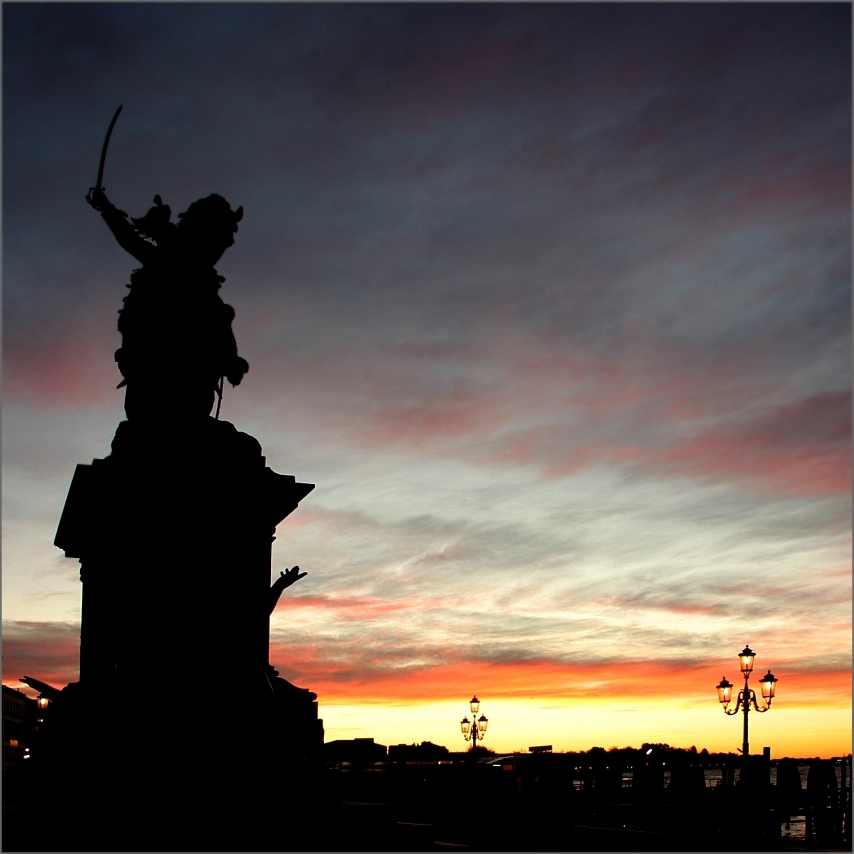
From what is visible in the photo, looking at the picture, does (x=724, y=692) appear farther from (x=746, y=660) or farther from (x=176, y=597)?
(x=176, y=597)

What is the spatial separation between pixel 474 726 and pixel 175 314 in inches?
1170

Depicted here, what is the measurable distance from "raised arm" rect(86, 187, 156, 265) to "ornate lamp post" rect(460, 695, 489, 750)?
2887 cm

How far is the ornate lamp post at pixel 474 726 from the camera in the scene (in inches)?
1716

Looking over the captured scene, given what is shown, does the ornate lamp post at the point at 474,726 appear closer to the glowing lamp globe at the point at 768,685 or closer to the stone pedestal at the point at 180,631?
the glowing lamp globe at the point at 768,685

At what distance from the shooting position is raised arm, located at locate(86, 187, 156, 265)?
18.0 m

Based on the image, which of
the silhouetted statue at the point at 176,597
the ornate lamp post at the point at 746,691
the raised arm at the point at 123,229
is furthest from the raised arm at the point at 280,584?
the ornate lamp post at the point at 746,691

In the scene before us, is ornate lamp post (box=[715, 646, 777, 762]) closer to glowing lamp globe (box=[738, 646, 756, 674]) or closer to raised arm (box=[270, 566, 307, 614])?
glowing lamp globe (box=[738, 646, 756, 674])

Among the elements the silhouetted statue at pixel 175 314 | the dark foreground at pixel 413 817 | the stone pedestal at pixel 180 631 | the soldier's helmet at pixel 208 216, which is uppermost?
the soldier's helmet at pixel 208 216

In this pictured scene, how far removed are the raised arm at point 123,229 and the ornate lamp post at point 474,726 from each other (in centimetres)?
2887

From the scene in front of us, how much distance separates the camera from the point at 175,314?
703 inches

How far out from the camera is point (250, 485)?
17.3 m

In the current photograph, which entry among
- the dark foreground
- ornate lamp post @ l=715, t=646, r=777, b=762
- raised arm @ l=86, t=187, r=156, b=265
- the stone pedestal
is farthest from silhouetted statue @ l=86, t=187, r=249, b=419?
ornate lamp post @ l=715, t=646, r=777, b=762

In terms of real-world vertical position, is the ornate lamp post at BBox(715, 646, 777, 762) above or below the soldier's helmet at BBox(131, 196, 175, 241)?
below

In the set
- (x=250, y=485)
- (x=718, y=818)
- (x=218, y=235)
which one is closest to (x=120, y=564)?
(x=250, y=485)
